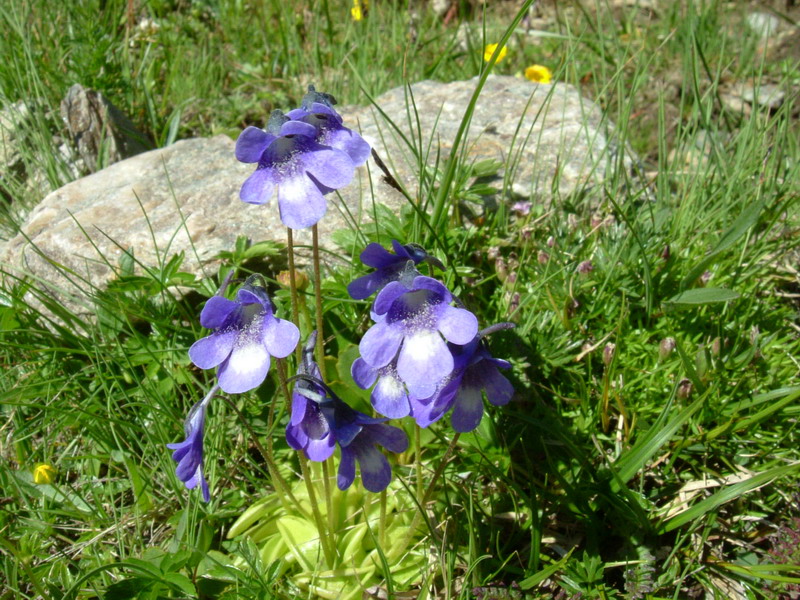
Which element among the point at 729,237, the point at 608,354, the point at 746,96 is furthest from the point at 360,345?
the point at 746,96

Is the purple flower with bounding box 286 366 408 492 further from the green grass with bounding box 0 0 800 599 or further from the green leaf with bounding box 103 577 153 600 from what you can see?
the green leaf with bounding box 103 577 153 600

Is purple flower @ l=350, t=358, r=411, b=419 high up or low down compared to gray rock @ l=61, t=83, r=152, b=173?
up

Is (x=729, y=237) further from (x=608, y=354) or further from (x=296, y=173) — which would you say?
A: (x=296, y=173)

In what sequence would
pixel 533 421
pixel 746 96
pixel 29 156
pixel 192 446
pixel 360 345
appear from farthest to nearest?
pixel 746 96 < pixel 29 156 < pixel 533 421 < pixel 192 446 < pixel 360 345

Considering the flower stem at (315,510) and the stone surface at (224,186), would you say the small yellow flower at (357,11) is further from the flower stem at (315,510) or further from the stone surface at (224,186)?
the flower stem at (315,510)

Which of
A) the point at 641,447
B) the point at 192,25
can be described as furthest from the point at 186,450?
the point at 192,25

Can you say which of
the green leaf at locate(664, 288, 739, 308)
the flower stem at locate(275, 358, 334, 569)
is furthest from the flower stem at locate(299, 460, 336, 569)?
the green leaf at locate(664, 288, 739, 308)

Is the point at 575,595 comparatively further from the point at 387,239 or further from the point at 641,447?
the point at 387,239
